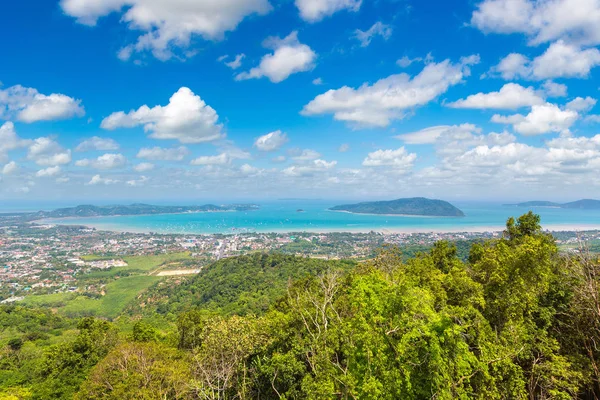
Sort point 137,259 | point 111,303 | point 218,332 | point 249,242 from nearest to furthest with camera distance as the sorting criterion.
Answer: point 218,332, point 111,303, point 137,259, point 249,242

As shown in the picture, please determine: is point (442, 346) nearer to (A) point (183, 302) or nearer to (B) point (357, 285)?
(B) point (357, 285)

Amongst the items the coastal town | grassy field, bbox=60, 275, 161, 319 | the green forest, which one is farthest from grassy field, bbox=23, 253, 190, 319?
the green forest

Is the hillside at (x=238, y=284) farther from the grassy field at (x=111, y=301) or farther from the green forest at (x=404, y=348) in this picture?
the green forest at (x=404, y=348)

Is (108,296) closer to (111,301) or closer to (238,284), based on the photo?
(111,301)

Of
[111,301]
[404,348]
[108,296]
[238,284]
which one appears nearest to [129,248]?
[108,296]

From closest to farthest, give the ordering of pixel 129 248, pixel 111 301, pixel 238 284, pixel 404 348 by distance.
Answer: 1. pixel 404 348
2. pixel 238 284
3. pixel 111 301
4. pixel 129 248

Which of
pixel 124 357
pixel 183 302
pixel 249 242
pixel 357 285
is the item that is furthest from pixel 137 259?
pixel 357 285

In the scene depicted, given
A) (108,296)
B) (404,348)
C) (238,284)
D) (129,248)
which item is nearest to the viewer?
(404,348)

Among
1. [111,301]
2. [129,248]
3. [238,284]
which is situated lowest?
[111,301]
